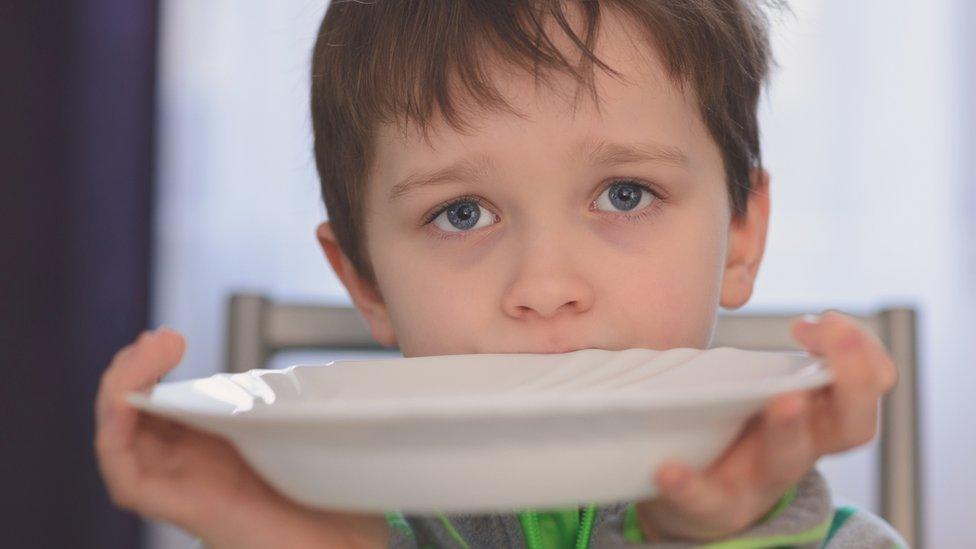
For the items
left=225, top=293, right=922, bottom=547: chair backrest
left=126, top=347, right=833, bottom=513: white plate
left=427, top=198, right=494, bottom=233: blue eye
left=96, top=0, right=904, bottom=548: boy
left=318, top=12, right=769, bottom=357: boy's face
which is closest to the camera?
left=126, top=347, right=833, bottom=513: white plate

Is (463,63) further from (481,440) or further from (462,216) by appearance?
(481,440)

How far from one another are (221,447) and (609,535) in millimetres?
286

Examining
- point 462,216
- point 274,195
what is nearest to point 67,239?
point 274,195

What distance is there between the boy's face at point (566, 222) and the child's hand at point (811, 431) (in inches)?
9.8

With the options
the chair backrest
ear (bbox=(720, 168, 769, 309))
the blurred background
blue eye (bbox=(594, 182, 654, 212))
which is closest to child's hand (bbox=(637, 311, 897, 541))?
blue eye (bbox=(594, 182, 654, 212))

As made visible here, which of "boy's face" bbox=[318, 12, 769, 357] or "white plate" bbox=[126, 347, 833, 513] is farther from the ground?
"boy's face" bbox=[318, 12, 769, 357]

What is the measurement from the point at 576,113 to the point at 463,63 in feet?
0.39

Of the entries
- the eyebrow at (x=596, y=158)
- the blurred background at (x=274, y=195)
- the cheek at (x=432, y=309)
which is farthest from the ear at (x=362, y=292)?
the blurred background at (x=274, y=195)

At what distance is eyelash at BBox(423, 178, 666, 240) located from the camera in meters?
0.90

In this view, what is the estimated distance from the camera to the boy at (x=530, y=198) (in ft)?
2.39

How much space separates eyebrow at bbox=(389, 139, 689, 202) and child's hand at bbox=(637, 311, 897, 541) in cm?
31

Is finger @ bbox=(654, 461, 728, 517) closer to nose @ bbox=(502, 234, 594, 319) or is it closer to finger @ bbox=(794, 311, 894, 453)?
finger @ bbox=(794, 311, 894, 453)

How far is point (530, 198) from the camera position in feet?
2.83

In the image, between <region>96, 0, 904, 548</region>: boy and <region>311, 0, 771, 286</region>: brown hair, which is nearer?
<region>96, 0, 904, 548</region>: boy
